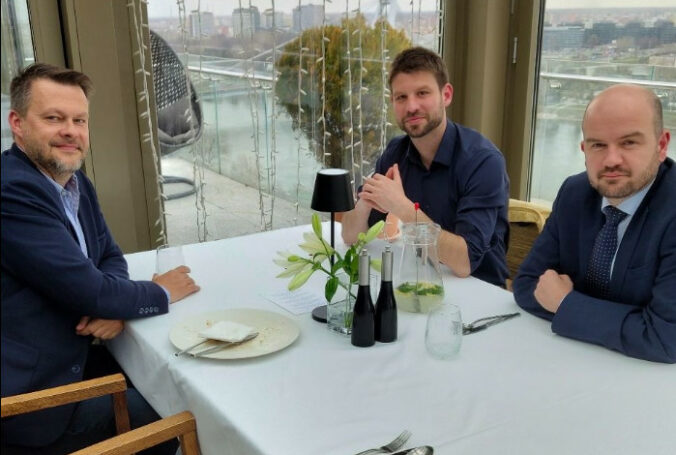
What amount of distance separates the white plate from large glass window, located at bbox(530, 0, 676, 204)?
2166 millimetres

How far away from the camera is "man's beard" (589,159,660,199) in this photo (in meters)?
1.36

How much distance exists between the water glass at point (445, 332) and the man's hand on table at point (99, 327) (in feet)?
2.39

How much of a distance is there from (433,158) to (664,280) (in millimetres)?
936

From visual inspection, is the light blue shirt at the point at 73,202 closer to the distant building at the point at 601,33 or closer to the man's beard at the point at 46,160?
the man's beard at the point at 46,160

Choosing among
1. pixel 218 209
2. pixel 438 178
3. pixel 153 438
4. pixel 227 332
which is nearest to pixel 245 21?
pixel 218 209

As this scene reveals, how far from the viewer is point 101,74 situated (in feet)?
8.19

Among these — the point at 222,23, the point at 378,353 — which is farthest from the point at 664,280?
the point at 222,23

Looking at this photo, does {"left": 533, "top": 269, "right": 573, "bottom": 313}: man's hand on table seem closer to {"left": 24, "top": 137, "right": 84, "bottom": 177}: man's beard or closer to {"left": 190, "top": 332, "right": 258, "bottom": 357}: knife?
{"left": 190, "top": 332, "right": 258, "bottom": 357}: knife

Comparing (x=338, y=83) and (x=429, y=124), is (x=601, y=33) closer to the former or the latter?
(x=338, y=83)

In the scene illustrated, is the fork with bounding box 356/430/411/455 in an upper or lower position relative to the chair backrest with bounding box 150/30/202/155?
lower

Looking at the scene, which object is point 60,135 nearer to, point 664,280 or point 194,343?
point 194,343

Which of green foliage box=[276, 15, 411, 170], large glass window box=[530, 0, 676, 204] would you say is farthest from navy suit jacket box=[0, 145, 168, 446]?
large glass window box=[530, 0, 676, 204]

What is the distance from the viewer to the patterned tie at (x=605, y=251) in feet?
4.65

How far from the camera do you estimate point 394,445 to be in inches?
38.4
